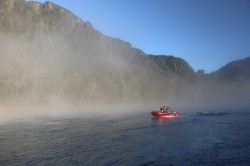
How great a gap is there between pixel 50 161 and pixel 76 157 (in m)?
4.66

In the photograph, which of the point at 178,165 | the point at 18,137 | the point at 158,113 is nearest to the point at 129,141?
the point at 178,165

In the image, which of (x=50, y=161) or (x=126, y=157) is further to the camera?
(x=126, y=157)

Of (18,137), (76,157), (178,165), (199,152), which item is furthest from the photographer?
(18,137)

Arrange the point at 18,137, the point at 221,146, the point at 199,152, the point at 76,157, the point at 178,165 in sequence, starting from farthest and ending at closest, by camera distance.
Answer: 1. the point at 18,137
2. the point at 221,146
3. the point at 199,152
4. the point at 76,157
5. the point at 178,165

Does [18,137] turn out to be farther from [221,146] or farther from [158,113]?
[158,113]

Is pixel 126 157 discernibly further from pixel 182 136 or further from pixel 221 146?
→ pixel 182 136

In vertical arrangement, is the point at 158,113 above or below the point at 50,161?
above

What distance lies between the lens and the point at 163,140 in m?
65.9

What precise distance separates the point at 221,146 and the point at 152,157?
16848 mm

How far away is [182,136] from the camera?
236ft

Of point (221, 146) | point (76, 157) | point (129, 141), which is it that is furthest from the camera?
point (129, 141)

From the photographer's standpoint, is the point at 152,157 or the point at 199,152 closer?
the point at 152,157

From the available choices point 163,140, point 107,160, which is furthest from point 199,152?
point 107,160

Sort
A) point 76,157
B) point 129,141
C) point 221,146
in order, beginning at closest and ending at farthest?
point 76,157, point 221,146, point 129,141
